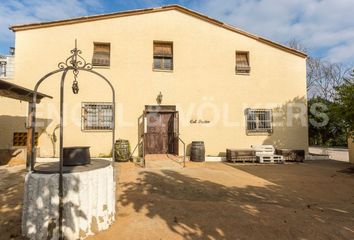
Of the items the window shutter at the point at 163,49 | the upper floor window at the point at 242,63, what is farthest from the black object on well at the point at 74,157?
the upper floor window at the point at 242,63

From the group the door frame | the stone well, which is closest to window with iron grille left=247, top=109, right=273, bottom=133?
the door frame

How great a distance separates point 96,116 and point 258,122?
7.55 meters

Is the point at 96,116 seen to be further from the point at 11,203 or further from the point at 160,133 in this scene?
the point at 11,203

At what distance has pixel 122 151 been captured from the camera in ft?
33.9

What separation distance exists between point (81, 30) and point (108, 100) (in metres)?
3.40

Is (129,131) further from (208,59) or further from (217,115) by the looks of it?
(208,59)

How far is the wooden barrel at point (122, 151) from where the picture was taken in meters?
10.3

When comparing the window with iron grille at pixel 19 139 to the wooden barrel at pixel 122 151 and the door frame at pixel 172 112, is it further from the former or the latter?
the door frame at pixel 172 112

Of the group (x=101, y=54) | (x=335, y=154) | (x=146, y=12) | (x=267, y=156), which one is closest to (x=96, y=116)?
(x=101, y=54)

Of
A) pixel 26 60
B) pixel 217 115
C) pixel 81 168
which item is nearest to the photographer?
pixel 81 168

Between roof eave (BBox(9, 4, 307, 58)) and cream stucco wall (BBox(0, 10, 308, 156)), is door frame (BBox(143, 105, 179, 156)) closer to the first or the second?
cream stucco wall (BBox(0, 10, 308, 156))

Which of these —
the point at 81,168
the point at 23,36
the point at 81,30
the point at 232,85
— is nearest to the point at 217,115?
the point at 232,85

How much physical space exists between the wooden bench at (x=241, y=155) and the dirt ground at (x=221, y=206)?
2625 mm

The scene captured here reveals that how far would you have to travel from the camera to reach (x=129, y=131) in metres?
11.0
